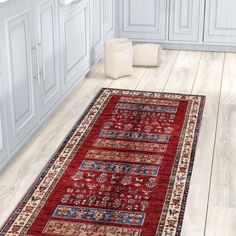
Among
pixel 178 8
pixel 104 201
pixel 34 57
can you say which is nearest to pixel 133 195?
pixel 104 201

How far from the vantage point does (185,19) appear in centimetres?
550

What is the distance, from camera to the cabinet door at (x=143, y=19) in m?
5.54

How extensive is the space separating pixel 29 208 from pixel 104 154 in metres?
0.69

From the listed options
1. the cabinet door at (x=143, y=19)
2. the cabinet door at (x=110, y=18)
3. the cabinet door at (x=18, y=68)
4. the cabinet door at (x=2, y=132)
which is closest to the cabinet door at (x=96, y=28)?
the cabinet door at (x=110, y=18)

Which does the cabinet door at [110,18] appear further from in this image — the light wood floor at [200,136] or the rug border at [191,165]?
the rug border at [191,165]

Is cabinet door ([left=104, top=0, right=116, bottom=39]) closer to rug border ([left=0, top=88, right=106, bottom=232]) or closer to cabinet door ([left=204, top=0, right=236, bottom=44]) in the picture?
cabinet door ([left=204, top=0, right=236, bottom=44])

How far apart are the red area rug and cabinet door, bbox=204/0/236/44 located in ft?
4.51

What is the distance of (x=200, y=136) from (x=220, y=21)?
199 centimetres

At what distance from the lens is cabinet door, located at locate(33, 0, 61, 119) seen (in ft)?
11.9

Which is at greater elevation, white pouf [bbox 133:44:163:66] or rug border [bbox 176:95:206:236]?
white pouf [bbox 133:44:163:66]

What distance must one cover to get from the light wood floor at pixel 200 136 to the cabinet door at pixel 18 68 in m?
0.18

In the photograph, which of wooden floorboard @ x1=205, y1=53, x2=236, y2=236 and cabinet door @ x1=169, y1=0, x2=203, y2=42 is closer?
wooden floorboard @ x1=205, y1=53, x2=236, y2=236

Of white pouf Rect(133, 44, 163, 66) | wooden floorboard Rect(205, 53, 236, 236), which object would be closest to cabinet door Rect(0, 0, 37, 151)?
wooden floorboard Rect(205, 53, 236, 236)

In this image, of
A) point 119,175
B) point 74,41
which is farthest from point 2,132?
point 74,41
